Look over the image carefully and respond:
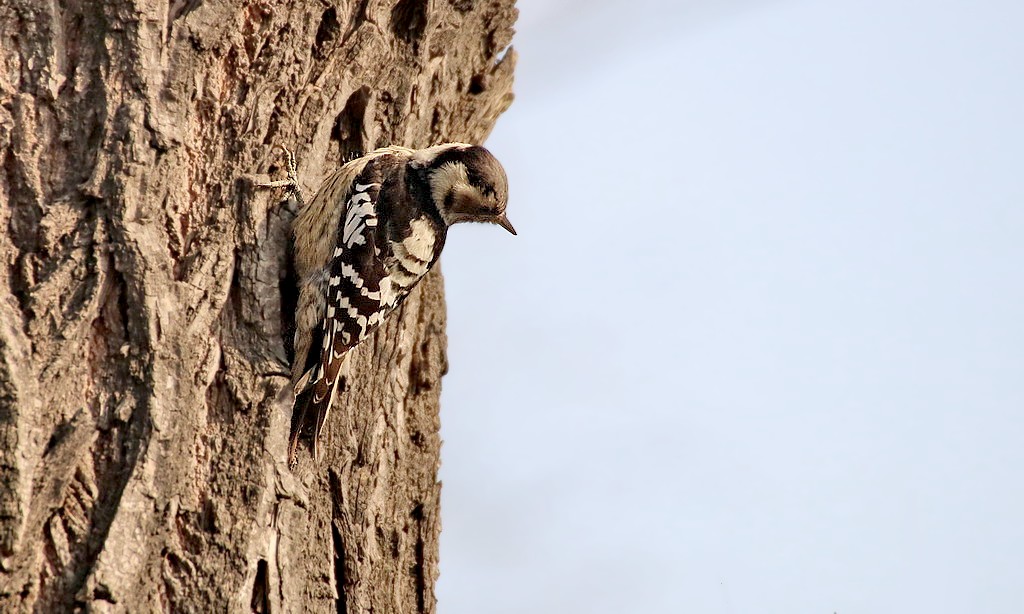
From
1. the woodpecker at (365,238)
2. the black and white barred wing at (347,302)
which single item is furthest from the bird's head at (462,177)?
the black and white barred wing at (347,302)

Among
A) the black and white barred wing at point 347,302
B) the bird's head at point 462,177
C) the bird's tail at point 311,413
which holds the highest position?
the bird's head at point 462,177

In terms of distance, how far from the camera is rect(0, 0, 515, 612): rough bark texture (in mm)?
3066

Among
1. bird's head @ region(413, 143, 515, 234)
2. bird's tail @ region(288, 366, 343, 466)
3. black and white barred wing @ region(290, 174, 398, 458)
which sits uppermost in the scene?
bird's head @ region(413, 143, 515, 234)

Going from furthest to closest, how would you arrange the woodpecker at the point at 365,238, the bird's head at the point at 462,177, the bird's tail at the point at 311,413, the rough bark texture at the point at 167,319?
the bird's head at the point at 462,177
the woodpecker at the point at 365,238
the bird's tail at the point at 311,413
the rough bark texture at the point at 167,319

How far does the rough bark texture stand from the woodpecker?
0.31ft

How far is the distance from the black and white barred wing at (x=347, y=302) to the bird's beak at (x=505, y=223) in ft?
2.19

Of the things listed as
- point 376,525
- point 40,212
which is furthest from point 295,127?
point 376,525

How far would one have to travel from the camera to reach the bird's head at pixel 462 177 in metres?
4.36

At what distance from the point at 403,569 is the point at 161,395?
1317 millimetres

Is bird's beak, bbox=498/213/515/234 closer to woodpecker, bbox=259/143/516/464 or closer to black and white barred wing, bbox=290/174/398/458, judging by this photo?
woodpecker, bbox=259/143/516/464

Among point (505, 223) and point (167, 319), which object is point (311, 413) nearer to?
point (167, 319)

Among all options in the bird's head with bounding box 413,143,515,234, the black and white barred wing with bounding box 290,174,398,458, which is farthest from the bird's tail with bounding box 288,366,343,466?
the bird's head with bounding box 413,143,515,234

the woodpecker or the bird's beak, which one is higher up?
the bird's beak

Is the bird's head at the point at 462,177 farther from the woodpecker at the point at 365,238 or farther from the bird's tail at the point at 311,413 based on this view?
the bird's tail at the point at 311,413
